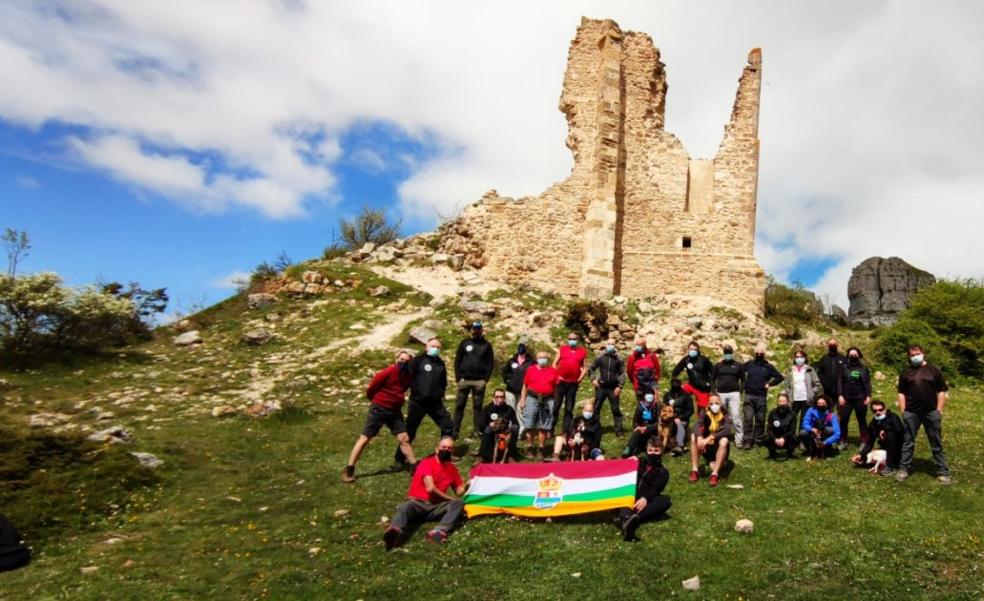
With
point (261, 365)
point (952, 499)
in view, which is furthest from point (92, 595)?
point (261, 365)

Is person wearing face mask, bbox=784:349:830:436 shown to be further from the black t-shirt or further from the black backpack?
the black backpack

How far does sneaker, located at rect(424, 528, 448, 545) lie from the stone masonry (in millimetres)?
16771

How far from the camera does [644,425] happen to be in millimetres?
8961

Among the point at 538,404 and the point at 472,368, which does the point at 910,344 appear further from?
the point at 472,368

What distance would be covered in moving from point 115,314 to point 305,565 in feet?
46.6

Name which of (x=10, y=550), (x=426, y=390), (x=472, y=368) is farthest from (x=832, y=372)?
(x=10, y=550)

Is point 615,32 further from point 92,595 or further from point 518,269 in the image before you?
point 92,595

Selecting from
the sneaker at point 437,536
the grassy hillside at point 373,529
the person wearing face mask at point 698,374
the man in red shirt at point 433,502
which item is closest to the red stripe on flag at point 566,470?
the man in red shirt at point 433,502

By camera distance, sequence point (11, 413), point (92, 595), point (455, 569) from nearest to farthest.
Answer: point (92, 595) < point (455, 569) < point (11, 413)

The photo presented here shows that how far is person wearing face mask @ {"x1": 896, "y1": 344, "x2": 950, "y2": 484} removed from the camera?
8086 millimetres

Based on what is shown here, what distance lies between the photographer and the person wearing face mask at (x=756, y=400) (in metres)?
9.99

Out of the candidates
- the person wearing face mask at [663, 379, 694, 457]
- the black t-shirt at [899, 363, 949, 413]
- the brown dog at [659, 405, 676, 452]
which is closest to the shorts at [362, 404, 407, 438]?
the brown dog at [659, 405, 676, 452]

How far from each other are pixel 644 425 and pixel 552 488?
216 centimetres

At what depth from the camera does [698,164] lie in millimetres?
24234
